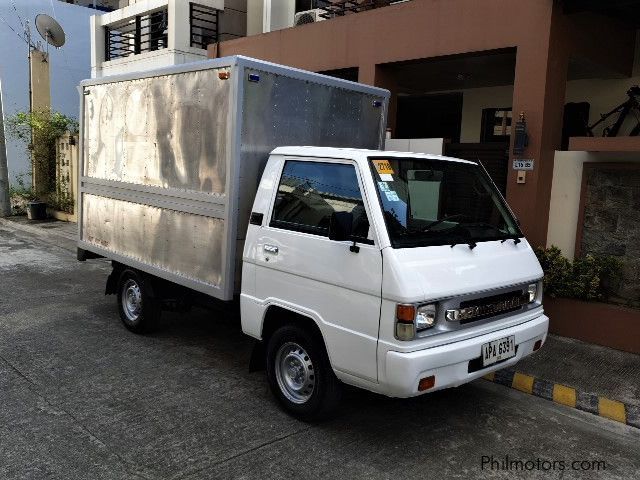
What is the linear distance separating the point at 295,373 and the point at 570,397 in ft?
8.06

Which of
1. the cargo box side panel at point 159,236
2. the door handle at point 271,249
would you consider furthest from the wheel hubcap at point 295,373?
the cargo box side panel at point 159,236

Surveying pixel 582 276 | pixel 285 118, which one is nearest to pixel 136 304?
pixel 285 118

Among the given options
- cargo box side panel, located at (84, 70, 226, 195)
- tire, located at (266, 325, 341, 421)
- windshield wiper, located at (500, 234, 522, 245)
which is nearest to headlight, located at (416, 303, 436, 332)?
tire, located at (266, 325, 341, 421)

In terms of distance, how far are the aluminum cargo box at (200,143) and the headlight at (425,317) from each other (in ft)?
5.70

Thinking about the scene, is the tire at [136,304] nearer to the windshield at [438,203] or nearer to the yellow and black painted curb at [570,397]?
the windshield at [438,203]

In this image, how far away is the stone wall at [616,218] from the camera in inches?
249

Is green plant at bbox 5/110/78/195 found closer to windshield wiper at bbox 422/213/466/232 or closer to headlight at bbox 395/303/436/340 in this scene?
windshield wiper at bbox 422/213/466/232

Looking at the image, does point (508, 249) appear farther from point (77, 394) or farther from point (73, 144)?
point (73, 144)

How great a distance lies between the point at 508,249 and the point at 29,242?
11021mm

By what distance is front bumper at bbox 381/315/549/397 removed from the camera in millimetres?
3410

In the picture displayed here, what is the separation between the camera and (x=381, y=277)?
139 inches

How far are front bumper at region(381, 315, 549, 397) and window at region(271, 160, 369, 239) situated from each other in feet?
2.74

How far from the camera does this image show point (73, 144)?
14.4 m

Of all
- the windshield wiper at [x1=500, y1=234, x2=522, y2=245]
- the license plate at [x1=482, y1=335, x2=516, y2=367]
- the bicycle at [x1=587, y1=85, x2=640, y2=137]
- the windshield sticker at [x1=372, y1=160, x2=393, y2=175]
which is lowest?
the license plate at [x1=482, y1=335, x2=516, y2=367]
